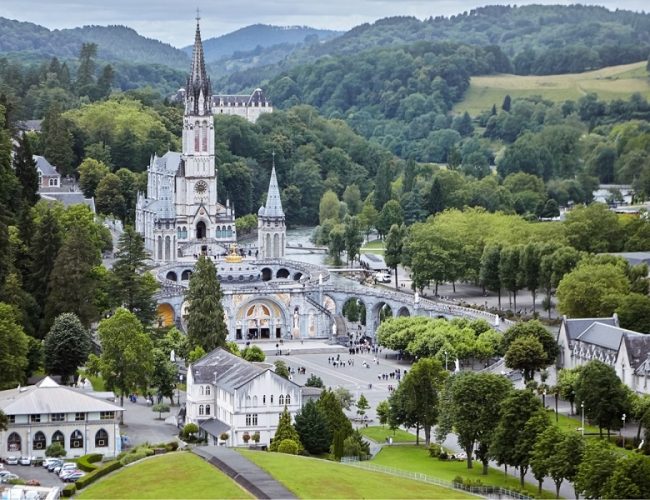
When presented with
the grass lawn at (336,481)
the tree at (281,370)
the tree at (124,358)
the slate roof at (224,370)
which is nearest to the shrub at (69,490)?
the grass lawn at (336,481)

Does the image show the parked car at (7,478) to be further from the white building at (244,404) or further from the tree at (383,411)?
the tree at (383,411)

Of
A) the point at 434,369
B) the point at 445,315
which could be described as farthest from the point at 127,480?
the point at 445,315

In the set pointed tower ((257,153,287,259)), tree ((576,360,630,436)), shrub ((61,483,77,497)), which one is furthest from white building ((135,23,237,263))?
shrub ((61,483,77,497))

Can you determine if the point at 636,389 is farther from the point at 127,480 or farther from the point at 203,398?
the point at 127,480

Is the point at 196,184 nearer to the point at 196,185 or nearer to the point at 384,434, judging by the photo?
the point at 196,185

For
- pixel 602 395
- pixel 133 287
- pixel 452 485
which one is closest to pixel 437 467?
pixel 452 485

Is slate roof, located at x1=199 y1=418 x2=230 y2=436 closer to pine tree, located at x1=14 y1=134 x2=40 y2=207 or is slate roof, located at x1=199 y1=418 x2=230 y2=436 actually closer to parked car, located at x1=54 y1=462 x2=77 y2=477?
parked car, located at x1=54 y1=462 x2=77 y2=477

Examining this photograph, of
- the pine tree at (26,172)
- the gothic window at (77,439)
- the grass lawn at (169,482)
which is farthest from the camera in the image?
the pine tree at (26,172)
